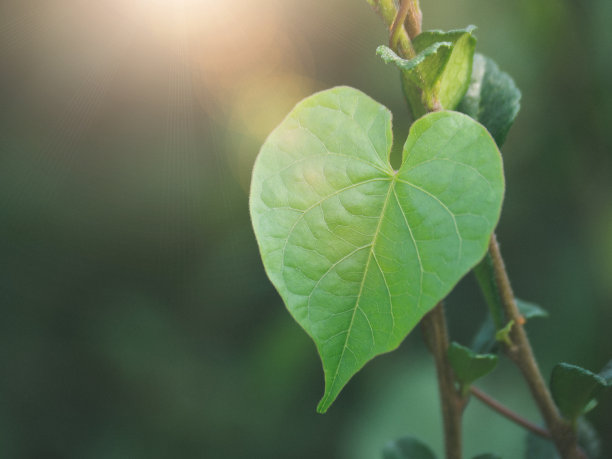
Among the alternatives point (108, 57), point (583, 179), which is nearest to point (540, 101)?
point (583, 179)

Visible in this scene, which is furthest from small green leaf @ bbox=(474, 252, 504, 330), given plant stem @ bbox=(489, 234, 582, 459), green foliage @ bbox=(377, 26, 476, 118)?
green foliage @ bbox=(377, 26, 476, 118)

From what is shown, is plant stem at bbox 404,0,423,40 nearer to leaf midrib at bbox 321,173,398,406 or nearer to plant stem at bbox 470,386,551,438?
leaf midrib at bbox 321,173,398,406

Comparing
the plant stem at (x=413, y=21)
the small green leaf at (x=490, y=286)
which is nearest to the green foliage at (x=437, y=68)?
the plant stem at (x=413, y=21)

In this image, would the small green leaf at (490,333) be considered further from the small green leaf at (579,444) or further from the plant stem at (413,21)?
the plant stem at (413,21)

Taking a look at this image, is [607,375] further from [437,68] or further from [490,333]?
[437,68]

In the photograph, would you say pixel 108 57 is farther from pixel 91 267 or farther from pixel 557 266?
pixel 557 266

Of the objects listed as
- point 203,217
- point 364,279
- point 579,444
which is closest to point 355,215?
point 364,279
